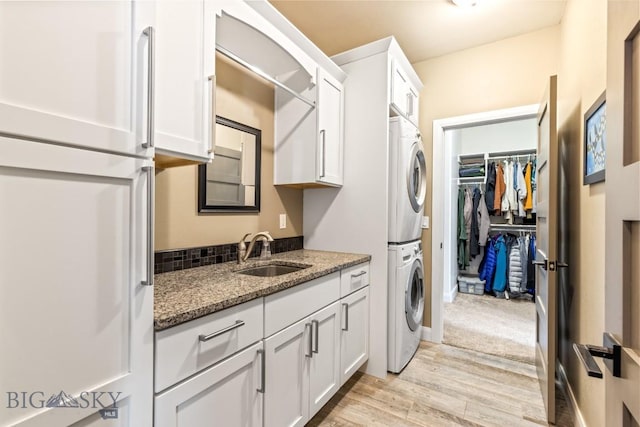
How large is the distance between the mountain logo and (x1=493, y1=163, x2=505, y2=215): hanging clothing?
495cm

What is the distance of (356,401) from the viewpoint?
1.97 m

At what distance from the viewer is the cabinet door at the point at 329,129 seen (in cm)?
214

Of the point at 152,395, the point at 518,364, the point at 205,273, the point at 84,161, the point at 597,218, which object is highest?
the point at 84,161

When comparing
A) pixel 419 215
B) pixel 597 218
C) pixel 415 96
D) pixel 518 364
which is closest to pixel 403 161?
pixel 419 215

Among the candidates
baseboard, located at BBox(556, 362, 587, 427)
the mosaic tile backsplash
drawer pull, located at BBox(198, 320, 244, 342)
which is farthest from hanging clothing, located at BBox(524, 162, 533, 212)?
drawer pull, located at BBox(198, 320, 244, 342)

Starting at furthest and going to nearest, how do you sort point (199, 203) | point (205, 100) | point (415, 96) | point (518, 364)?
point (415, 96) → point (518, 364) → point (199, 203) → point (205, 100)

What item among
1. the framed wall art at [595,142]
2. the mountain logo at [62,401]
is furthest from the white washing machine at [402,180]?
the mountain logo at [62,401]

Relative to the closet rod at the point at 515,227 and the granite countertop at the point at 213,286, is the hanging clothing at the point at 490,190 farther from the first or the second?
the granite countertop at the point at 213,286

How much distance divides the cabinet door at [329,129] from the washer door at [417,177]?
0.57m

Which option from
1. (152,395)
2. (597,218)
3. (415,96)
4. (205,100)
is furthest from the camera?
(415,96)

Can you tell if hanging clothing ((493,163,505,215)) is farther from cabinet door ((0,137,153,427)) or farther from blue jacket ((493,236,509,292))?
cabinet door ((0,137,153,427))

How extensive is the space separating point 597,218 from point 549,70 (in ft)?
5.55

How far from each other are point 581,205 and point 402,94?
1463 millimetres

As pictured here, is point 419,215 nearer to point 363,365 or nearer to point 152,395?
point 363,365
